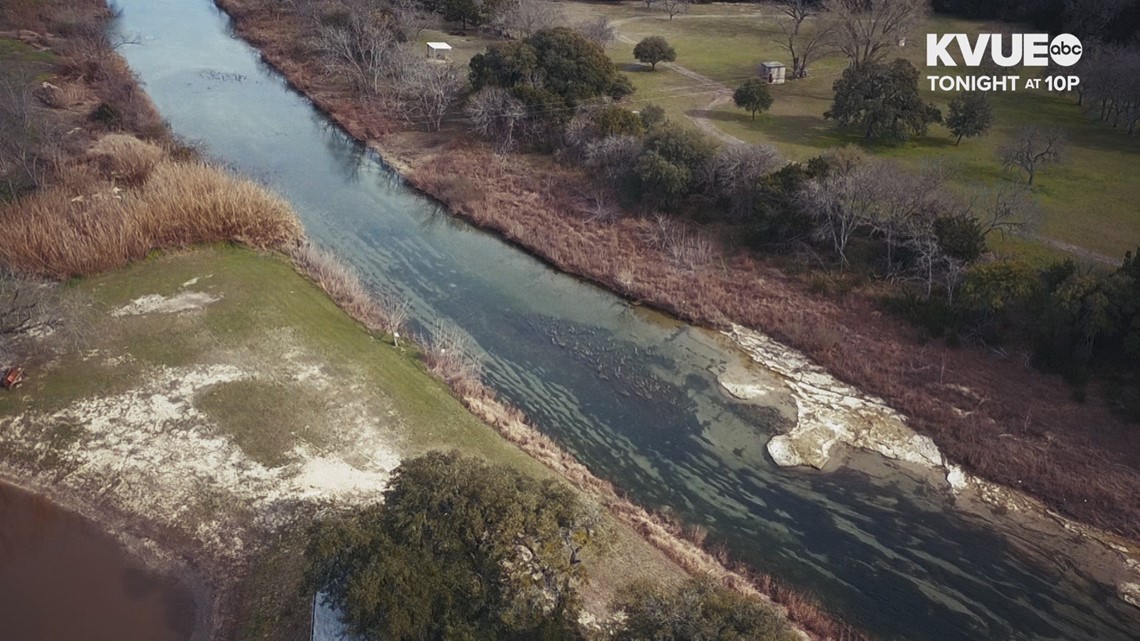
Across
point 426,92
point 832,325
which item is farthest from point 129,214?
point 832,325

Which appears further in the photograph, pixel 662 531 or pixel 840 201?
pixel 840 201

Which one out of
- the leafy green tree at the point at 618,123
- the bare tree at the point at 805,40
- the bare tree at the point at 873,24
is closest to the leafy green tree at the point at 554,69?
the leafy green tree at the point at 618,123

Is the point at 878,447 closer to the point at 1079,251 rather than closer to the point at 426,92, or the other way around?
the point at 1079,251

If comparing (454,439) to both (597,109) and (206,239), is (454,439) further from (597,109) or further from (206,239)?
(597,109)

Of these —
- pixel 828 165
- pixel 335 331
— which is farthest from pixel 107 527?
pixel 828 165

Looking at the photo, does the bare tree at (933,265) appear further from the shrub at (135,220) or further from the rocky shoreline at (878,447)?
the shrub at (135,220)

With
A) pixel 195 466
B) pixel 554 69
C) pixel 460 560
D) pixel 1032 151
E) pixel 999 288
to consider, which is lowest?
pixel 195 466

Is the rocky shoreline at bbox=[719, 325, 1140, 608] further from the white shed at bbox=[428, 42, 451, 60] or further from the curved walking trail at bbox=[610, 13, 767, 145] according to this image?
the white shed at bbox=[428, 42, 451, 60]

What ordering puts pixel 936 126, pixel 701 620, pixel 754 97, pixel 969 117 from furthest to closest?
pixel 754 97
pixel 936 126
pixel 969 117
pixel 701 620
